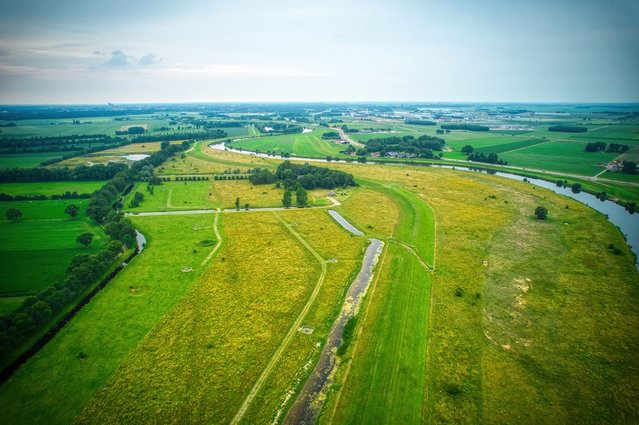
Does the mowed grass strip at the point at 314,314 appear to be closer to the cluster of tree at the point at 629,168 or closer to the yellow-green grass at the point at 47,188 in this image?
the yellow-green grass at the point at 47,188

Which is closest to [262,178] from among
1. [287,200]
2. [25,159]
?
[287,200]

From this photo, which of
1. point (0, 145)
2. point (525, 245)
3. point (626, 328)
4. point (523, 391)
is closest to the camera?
point (523, 391)

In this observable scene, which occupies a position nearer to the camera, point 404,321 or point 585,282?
point 404,321

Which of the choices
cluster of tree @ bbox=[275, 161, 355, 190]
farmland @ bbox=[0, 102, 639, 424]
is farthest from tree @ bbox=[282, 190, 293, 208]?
cluster of tree @ bbox=[275, 161, 355, 190]

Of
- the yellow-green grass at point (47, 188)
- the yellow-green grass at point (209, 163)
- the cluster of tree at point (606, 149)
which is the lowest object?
the yellow-green grass at point (47, 188)

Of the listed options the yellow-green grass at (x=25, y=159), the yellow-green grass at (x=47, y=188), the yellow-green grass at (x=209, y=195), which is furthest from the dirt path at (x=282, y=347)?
the yellow-green grass at (x=25, y=159)

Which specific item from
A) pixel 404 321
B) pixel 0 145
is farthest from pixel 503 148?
pixel 0 145

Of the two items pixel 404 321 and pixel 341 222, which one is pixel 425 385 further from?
pixel 341 222
